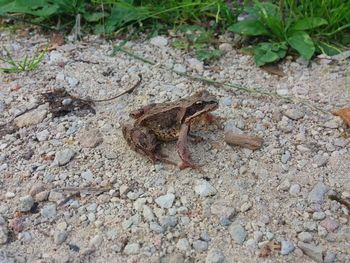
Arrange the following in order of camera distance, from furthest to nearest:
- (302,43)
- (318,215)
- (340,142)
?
1. (302,43)
2. (340,142)
3. (318,215)

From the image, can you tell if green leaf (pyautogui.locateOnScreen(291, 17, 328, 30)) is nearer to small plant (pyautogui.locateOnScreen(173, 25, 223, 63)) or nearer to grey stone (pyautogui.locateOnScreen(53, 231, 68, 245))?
small plant (pyautogui.locateOnScreen(173, 25, 223, 63))

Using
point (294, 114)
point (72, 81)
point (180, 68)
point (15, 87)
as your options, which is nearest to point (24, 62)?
point (15, 87)

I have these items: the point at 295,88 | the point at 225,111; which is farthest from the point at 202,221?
the point at 295,88

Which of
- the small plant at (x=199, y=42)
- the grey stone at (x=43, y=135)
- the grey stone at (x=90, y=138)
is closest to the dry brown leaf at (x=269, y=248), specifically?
the grey stone at (x=90, y=138)

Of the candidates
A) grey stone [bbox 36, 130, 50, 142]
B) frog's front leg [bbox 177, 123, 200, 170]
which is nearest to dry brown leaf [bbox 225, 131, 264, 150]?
frog's front leg [bbox 177, 123, 200, 170]

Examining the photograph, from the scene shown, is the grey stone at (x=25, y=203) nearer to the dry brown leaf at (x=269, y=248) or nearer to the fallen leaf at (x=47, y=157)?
the fallen leaf at (x=47, y=157)

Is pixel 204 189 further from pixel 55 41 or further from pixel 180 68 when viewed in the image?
pixel 55 41
